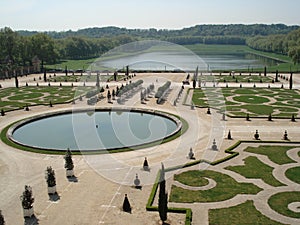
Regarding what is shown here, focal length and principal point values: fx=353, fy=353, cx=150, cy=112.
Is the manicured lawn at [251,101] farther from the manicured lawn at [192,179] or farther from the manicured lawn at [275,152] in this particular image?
the manicured lawn at [192,179]

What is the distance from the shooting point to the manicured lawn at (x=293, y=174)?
25198 mm

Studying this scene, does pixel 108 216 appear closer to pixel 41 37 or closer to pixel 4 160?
pixel 4 160

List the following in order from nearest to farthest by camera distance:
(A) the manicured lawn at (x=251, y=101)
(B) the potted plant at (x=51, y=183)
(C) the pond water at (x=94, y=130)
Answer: (B) the potted plant at (x=51, y=183)
(C) the pond water at (x=94, y=130)
(A) the manicured lawn at (x=251, y=101)

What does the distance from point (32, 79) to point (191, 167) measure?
6444 cm

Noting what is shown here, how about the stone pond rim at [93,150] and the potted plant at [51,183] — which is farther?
the stone pond rim at [93,150]

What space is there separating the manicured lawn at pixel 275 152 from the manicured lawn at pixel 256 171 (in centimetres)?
164

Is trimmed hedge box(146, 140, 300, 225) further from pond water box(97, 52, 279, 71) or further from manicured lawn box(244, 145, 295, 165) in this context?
pond water box(97, 52, 279, 71)

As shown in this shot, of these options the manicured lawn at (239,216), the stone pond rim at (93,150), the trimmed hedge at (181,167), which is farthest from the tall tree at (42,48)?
the manicured lawn at (239,216)

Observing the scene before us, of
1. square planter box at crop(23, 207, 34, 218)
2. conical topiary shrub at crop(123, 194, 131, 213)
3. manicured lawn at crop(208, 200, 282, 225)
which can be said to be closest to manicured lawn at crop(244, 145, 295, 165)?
manicured lawn at crop(208, 200, 282, 225)

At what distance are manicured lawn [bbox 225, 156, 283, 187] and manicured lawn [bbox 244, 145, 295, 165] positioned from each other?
5.39 feet

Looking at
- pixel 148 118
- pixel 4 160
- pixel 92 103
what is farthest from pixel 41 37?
pixel 4 160

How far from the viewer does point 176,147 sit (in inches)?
1270

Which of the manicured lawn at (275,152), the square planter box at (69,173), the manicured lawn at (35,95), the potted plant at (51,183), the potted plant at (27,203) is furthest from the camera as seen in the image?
the manicured lawn at (35,95)

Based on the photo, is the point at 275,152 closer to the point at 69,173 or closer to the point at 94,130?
the point at 69,173
